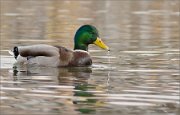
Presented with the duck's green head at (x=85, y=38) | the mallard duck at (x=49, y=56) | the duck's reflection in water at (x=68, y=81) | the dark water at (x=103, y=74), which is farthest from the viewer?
the duck's green head at (x=85, y=38)

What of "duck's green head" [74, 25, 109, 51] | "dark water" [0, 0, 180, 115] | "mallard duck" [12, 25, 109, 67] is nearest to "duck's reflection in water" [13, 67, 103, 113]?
"dark water" [0, 0, 180, 115]

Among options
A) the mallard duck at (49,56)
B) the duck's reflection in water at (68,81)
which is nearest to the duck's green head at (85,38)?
the mallard duck at (49,56)

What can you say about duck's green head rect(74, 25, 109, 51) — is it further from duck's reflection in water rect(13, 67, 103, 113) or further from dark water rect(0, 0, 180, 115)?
duck's reflection in water rect(13, 67, 103, 113)

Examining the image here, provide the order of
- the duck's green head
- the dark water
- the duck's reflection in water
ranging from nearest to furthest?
the dark water, the duck's reflection in water, the duck's green head

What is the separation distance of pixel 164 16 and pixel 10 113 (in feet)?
75.3

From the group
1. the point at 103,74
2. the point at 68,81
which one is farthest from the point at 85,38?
the point at 68,81

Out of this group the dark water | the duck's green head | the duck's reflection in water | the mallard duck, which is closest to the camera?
the dark water

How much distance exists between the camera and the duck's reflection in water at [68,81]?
10.8 m

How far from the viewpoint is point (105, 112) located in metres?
10.1

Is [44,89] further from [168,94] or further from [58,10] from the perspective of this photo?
[58,10]

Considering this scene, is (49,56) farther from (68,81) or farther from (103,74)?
(68,81)

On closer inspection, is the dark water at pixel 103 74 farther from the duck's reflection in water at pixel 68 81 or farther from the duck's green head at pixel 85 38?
the duck's green head at pixel 85 38

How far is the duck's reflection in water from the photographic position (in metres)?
10.8

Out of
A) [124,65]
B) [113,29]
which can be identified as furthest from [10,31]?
[124,65]
